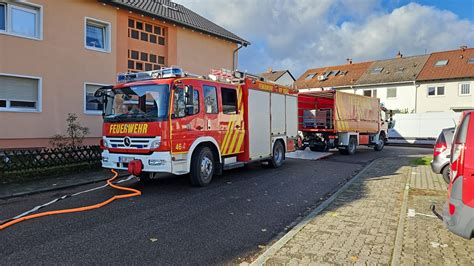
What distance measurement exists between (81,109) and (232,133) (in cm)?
724

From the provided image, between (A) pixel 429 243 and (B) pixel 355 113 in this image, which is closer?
(A) pixel 429 243

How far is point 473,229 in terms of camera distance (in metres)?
3.88

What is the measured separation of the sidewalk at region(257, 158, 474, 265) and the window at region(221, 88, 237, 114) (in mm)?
3774

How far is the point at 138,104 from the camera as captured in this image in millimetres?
8289

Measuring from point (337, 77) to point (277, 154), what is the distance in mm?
35041

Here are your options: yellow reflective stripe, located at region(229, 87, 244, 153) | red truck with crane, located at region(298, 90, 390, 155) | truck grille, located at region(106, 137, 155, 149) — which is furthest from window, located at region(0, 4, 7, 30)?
red truck with crane, located at region(298, 90, 390, 155)

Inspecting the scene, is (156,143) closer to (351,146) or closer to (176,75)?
(176,75)

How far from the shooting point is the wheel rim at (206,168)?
881 centimetres

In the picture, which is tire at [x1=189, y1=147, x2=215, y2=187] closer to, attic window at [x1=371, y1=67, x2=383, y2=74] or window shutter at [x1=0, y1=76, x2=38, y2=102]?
window shutter at [x1=0, y1=76, x2=38, y2=102]

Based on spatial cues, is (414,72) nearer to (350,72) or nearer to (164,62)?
(350,72)

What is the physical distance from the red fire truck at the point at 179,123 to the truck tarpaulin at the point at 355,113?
24.5ft

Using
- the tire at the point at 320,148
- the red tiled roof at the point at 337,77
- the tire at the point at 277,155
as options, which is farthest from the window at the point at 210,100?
the red tiled roof at the point at 337,77

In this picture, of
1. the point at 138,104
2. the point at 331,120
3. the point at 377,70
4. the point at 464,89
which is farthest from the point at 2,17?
the point at 377,70

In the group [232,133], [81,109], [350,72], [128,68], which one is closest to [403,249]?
[232,133]
